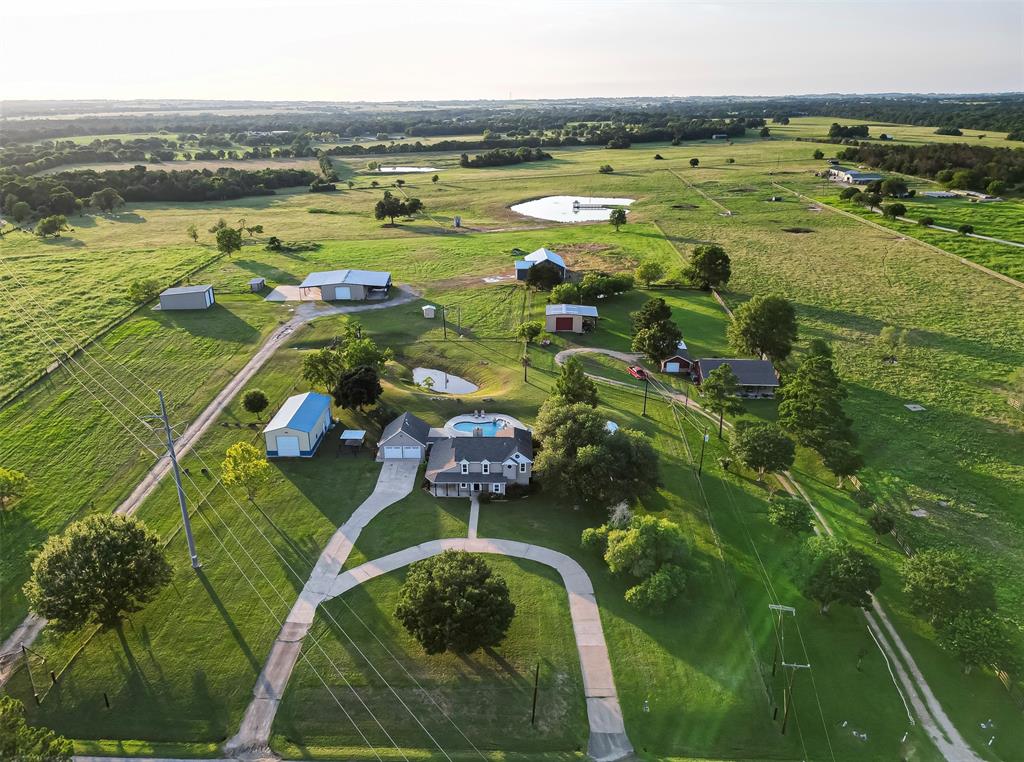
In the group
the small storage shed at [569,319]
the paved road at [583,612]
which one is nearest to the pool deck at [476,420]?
the paved road at [583,612]

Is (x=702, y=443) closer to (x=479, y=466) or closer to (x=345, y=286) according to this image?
(x=479, y=466)

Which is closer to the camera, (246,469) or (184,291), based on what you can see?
(246,469)

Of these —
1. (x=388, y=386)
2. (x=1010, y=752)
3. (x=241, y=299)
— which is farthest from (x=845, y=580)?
(x=241, y=299)

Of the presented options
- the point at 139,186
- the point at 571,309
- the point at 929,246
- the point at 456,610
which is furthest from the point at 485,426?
the point at 139,186

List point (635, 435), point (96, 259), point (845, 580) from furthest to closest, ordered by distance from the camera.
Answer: point (96, 259)
point (635, 435)
point (845, 580)

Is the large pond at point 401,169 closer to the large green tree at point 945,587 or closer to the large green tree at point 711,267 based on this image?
the large green tree at point 711,267

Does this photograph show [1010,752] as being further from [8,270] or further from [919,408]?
[8,270]

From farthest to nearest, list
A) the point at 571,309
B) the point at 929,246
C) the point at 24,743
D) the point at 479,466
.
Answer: the point at 929,246, the point at 571,309, the point at 479,466, the point at 24,743
